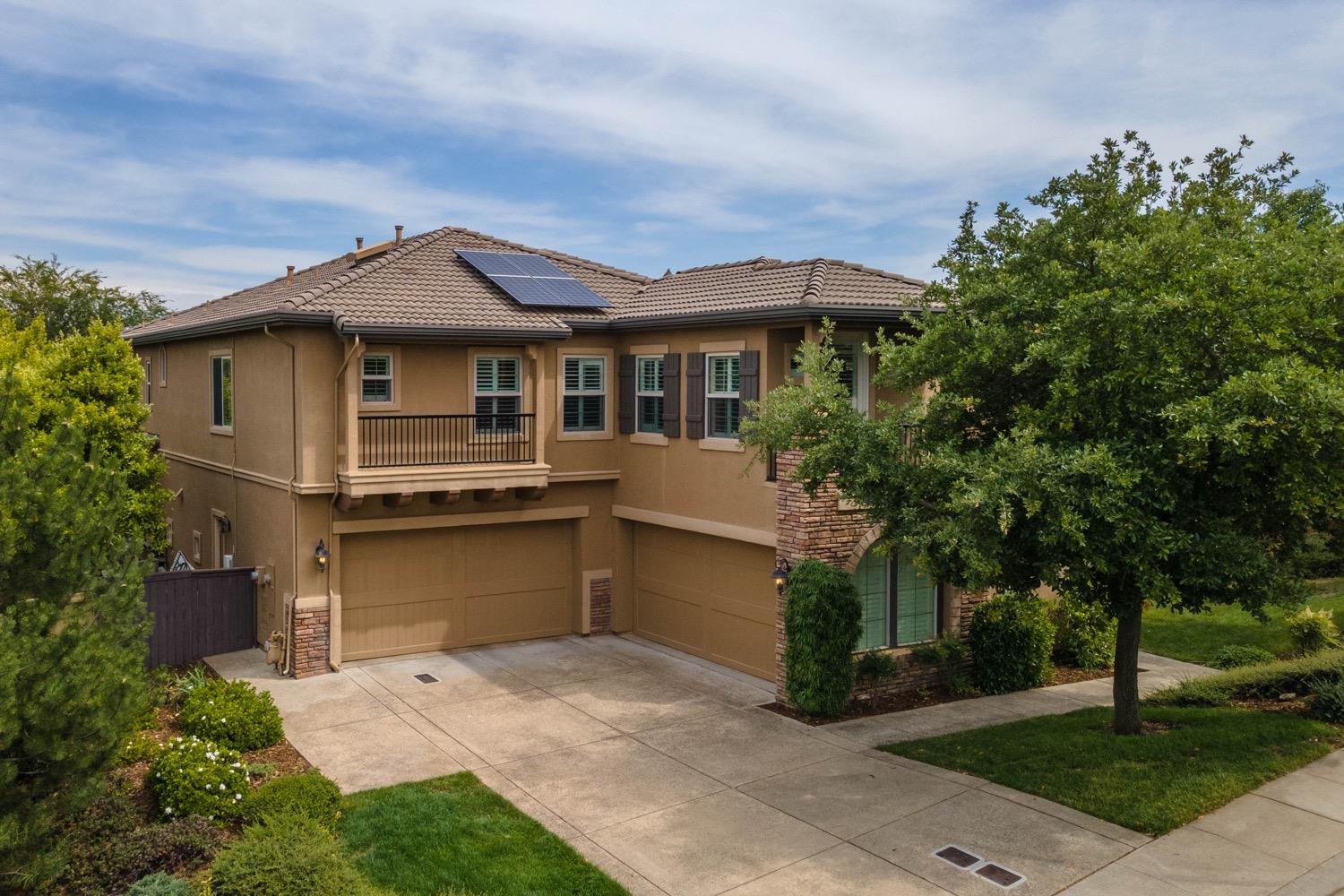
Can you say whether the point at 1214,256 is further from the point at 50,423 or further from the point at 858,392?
the point at 50,423

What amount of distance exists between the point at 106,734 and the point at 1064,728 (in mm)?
10446

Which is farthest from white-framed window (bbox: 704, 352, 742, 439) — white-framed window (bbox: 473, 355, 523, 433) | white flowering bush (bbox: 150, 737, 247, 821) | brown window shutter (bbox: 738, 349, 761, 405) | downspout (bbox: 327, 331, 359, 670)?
white flowering bush (bbox: 150, 737, 247, 821)

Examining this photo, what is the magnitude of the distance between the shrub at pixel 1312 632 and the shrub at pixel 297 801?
1443cm

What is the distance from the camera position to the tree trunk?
11586 mm

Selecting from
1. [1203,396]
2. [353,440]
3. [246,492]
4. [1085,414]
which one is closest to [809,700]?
[1085,414]

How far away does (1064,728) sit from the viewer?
12.3 meters

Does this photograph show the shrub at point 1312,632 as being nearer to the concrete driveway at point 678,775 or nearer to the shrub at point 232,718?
the concrete driveway at point 678,775

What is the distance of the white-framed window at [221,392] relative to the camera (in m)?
18.0

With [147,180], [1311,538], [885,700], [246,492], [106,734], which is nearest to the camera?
[106,734]

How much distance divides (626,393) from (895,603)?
18.9 feet

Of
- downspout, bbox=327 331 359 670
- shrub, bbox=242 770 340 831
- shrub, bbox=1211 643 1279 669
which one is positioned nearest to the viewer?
shrub, bbox=242 770 340 831

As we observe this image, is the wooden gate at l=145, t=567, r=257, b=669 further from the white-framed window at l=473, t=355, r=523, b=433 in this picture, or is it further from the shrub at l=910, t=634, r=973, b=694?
the shrub at l=910, t=634, r=973, b=694

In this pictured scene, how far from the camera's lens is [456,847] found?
9.11 m

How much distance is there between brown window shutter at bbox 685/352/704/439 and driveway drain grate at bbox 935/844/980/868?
7.69m
